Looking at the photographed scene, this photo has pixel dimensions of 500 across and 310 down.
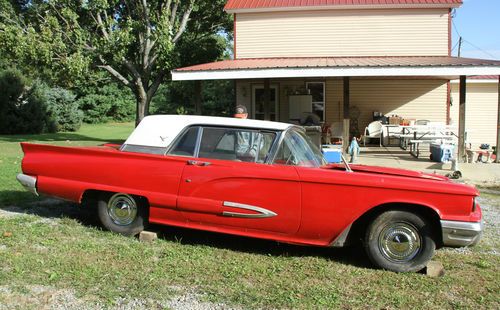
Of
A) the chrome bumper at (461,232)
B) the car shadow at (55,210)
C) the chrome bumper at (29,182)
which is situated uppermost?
the chrome bumper at (29,182)

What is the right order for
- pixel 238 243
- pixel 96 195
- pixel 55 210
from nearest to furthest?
pixel 238 243, pixel 96 195, pixel 55 210

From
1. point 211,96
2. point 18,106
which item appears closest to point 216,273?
point 18,106

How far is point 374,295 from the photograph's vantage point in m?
3.95

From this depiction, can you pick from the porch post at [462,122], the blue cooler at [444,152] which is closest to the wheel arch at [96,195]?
the blue cooler at [444,152]

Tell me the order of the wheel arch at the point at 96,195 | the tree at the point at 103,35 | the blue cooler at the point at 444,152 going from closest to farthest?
the wheel arch at the point at 96,195 < the blue cooler at the point at 444,152 < the tree at the point at 103,35

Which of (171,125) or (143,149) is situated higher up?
(171,125)

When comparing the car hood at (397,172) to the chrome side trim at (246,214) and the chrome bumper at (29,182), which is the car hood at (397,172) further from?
the chrome bumper at (29,182)

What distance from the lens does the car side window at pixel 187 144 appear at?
5.17 meters

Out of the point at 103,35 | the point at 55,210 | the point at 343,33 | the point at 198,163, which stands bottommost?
the point at 55,210

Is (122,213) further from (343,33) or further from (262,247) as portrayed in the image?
(343,33)

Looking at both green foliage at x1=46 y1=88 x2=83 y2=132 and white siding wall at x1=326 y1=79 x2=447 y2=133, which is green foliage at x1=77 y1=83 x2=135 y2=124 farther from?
white siding wall at x1=326 y1=79 x2=447 y2=133

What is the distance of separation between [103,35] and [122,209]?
16124 millimetres

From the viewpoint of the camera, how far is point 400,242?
14.9 feet

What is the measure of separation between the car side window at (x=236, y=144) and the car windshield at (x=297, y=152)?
0.48 ft
